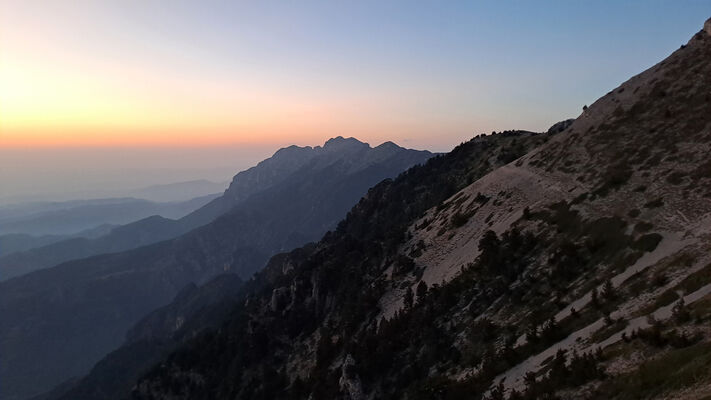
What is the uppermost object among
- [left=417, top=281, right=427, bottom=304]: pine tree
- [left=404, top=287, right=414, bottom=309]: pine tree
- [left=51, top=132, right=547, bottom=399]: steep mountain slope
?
[left=51, top=132, right=547, bottom=399]: steep mountain slope

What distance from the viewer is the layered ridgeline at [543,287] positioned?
2253cm

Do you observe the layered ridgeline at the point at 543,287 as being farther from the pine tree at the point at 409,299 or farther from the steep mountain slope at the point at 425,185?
the steep mountain slope at the point at 425,185

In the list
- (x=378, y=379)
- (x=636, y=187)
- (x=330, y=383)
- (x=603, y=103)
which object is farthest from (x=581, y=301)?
(x=603, y=103)

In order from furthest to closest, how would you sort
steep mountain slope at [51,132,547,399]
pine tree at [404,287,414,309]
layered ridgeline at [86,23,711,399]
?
steep mountain slope at [51,132,547,399], pine tree at [404,287,414,309], layered ridgeline at [86,23,711,399]

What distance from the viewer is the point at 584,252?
37.8 m

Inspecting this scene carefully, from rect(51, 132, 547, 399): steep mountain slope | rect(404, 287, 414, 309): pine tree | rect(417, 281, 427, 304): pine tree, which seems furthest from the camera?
rect(51, 132, 547, 399): steep mountain slope

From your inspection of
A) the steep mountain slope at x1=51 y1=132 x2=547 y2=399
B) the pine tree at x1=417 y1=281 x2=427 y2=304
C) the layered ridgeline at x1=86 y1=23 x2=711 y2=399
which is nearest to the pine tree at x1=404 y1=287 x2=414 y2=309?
the layered ridgeline at x1=86 y1=23 x2=711 y2=399

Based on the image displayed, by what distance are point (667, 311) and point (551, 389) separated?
26.7ft

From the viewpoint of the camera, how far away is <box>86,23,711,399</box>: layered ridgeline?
73.9ft

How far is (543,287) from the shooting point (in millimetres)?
37438

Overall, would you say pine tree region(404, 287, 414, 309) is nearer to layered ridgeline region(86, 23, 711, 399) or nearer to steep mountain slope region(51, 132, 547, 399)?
layered ridgeline region(86, 23, 711, 399)

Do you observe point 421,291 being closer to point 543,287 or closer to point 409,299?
point 409,299

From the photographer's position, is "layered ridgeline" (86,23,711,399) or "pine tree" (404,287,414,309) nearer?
"layered ridgeline" (86,23,711,399)

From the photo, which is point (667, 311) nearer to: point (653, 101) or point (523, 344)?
point (523, 344)
